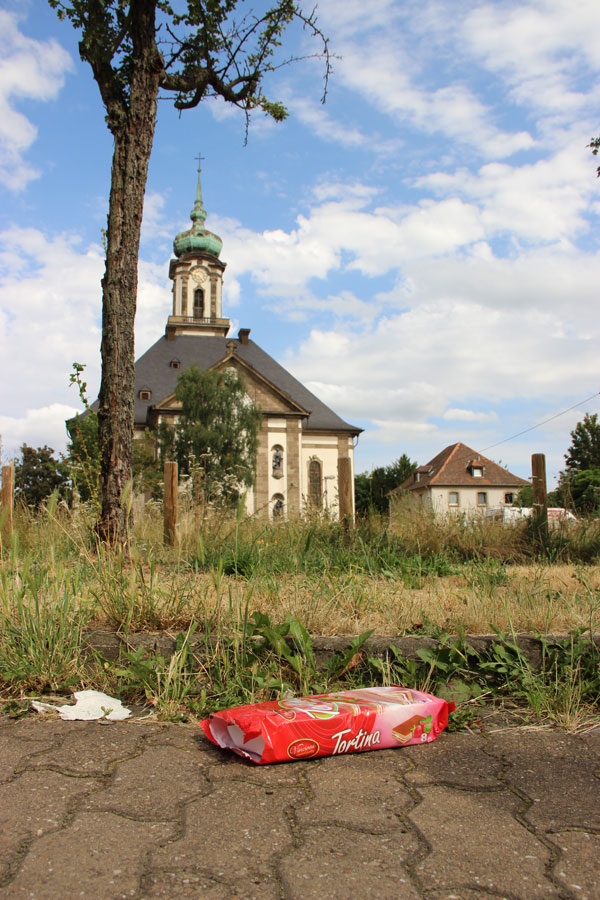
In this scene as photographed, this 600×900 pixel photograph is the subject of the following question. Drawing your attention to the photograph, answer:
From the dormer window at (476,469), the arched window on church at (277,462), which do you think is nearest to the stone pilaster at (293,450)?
the arched window on church at (277,462)

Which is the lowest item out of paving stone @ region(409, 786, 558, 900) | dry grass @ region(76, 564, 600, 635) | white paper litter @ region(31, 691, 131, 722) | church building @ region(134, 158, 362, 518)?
paving stone @ region(409, 786, 558, 900)

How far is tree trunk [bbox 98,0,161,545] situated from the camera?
17.5 ft

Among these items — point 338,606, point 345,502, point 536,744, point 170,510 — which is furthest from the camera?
point 345,502

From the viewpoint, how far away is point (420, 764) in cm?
232

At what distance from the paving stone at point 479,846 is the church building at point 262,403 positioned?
3708 centimetres

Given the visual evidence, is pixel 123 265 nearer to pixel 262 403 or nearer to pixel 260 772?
pixel 260 772

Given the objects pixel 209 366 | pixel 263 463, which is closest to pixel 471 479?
pixel 263 463

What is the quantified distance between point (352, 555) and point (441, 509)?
2.73m

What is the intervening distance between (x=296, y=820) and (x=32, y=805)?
2.59 ft

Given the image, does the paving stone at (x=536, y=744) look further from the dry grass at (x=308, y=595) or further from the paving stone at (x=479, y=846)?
the dry grass at (x=308, y=595)

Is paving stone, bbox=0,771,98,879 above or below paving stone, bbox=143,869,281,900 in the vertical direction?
above

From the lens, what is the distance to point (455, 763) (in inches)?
91.1

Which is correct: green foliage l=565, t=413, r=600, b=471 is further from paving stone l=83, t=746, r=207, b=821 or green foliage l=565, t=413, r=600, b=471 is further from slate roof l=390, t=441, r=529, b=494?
paving stone l=83, t=746, r=207, b=821

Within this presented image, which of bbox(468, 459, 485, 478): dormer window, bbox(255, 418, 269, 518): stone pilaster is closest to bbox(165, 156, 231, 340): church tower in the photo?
bbox(255, 418, 269, 518): stone pilaster
